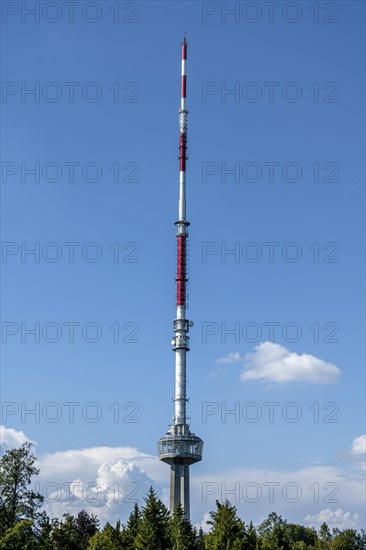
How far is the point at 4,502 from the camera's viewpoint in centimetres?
6894

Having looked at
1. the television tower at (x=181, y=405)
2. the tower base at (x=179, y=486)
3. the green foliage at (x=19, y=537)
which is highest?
the television tower at (x=181, y=405)

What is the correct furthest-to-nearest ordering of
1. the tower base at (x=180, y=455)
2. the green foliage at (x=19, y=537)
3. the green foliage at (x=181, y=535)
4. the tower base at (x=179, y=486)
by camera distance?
the tower base at (x=180, y=455)
the tower base at (x=179, y=486)
the green foliage at (x=181, y=535)
the green foliage at (x=19, y=537)

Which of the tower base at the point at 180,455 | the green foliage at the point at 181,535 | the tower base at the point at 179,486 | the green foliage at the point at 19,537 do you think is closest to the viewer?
the green foliage at the point at 19,537

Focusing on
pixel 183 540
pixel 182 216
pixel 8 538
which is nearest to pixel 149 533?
pixel 183 540

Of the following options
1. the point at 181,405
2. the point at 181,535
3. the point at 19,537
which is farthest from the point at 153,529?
the point at 181,405

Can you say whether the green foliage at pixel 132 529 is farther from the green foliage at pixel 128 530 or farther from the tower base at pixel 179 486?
the tower base at pixel 179 486

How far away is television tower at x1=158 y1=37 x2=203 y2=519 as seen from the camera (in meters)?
143

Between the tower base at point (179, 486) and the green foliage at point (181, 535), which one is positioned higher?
the tower base at point (179, 486)

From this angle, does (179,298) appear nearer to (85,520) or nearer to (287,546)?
(85,520)

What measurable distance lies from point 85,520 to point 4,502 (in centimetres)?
6220

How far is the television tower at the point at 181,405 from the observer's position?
470 ft

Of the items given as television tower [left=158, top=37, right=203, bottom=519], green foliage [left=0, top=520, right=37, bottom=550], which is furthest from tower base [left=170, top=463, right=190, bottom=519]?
green foliage [left=0, top=520, right=37, bottom=550]

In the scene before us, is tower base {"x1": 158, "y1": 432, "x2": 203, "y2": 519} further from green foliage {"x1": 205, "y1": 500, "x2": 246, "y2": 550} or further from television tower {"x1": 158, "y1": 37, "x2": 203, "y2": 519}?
green foliage {"x1": 205, "y1": 500, "x2": 246, "y2": 550}

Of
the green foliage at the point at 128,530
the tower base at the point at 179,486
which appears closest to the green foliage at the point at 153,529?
the green foliage at the point at 128,530
